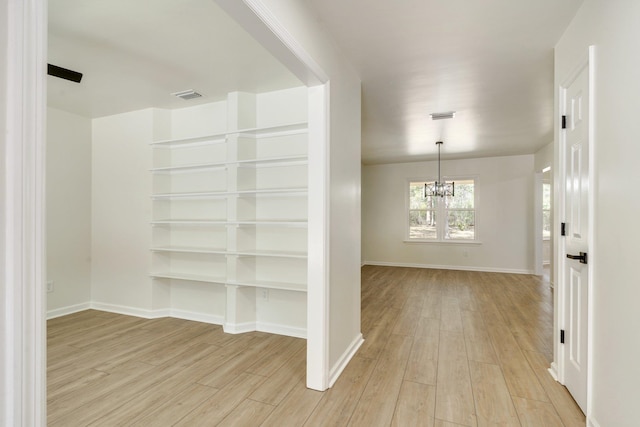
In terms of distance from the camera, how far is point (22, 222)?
711mm

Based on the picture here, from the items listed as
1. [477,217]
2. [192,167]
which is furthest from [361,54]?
[477,217]

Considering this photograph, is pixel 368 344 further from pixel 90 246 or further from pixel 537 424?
pixel 90 246

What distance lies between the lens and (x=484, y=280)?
6.29 meters

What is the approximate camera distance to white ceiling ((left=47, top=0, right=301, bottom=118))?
2107 millimetres

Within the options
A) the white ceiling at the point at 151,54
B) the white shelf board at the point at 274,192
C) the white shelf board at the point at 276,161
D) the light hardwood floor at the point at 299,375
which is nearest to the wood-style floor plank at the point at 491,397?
the light hardwood floor at the point at 299,375

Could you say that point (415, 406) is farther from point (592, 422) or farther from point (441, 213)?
point (441, 213)

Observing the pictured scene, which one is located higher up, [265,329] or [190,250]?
[190,250]

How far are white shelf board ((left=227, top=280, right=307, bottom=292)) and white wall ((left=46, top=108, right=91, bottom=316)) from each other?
2435mm

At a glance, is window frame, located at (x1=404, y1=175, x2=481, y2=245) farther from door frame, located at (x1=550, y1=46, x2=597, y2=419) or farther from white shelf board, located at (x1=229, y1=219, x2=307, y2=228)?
white shelf board, located at (x1=229, y1=219, x2=307, y2=228)

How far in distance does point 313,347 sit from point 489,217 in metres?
6.41

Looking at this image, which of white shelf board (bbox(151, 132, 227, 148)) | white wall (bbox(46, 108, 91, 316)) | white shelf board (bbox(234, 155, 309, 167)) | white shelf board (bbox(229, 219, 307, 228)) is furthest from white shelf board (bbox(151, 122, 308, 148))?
white wall (bbox(46, 108, 91, 316))

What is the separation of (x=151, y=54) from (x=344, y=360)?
9.98 ft

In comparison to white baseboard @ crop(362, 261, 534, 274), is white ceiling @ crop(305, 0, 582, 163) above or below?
above

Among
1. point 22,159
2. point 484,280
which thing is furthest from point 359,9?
point 484,280
